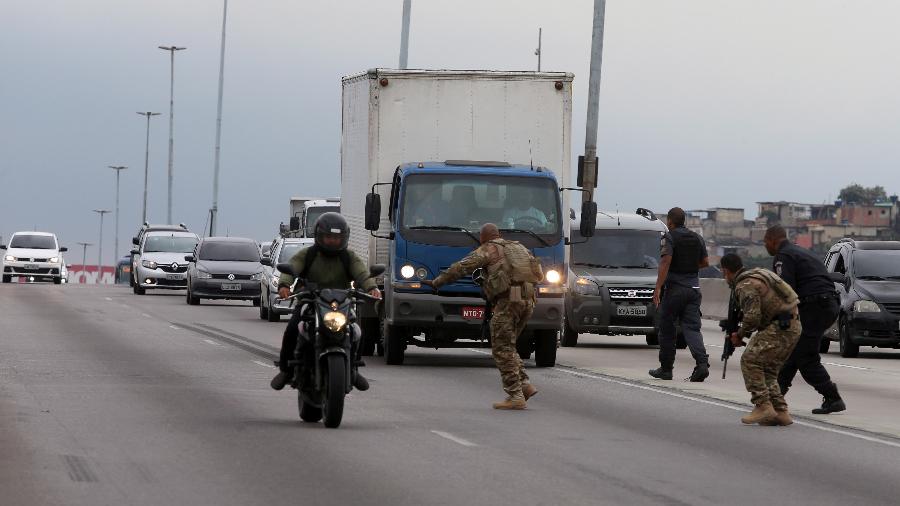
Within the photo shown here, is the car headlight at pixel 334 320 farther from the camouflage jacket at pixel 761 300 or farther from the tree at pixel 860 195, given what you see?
the tree at pixel 860 195

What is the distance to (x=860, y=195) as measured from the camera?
141375 millimetres

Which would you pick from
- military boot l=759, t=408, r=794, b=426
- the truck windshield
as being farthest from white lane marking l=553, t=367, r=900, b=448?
the truck windshield

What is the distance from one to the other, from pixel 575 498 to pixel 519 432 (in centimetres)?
411

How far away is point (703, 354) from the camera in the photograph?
69.0 feet

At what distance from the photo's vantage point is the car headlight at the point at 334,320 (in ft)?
46.4

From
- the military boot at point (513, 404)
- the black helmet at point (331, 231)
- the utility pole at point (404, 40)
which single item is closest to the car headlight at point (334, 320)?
the black helmet at point (331, 231)

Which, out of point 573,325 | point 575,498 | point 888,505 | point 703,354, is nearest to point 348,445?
point 575,498

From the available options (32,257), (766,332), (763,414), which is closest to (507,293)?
(766,332)

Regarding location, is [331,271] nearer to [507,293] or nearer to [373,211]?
[507,293]

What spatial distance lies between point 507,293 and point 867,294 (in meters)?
12.7

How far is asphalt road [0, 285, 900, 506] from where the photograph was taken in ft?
35.4

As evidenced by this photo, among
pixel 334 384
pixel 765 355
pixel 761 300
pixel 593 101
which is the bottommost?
pixel 334 384

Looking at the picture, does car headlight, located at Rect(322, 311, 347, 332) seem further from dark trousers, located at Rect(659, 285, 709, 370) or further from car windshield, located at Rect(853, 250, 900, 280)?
car windshield, located at Rect(853, 250, 900, 280)

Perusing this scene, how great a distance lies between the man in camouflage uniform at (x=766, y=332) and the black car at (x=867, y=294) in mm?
11811
